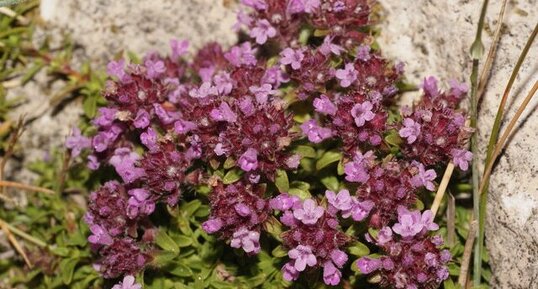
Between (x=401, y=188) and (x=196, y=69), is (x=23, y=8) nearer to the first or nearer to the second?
(x=196, y=69)

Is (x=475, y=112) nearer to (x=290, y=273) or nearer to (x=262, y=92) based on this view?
(x=262, y=92)

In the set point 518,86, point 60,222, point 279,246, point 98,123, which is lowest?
point 60,222

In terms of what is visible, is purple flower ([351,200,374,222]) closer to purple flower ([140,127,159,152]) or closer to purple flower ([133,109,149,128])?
purple flower ([140,127,159,152])

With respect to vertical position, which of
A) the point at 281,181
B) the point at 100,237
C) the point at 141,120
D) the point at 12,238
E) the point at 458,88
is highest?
the point at 458,88

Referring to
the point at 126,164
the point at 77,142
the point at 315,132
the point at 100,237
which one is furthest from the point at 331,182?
the point at 77,142

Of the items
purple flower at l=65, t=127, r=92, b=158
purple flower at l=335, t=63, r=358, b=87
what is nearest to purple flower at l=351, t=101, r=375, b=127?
purple flower at l=335, t=63, r=358, b=87

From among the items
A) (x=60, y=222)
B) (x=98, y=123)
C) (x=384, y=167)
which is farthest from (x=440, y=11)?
(x=60, y=222)

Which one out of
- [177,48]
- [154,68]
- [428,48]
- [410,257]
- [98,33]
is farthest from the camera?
[98,33]
